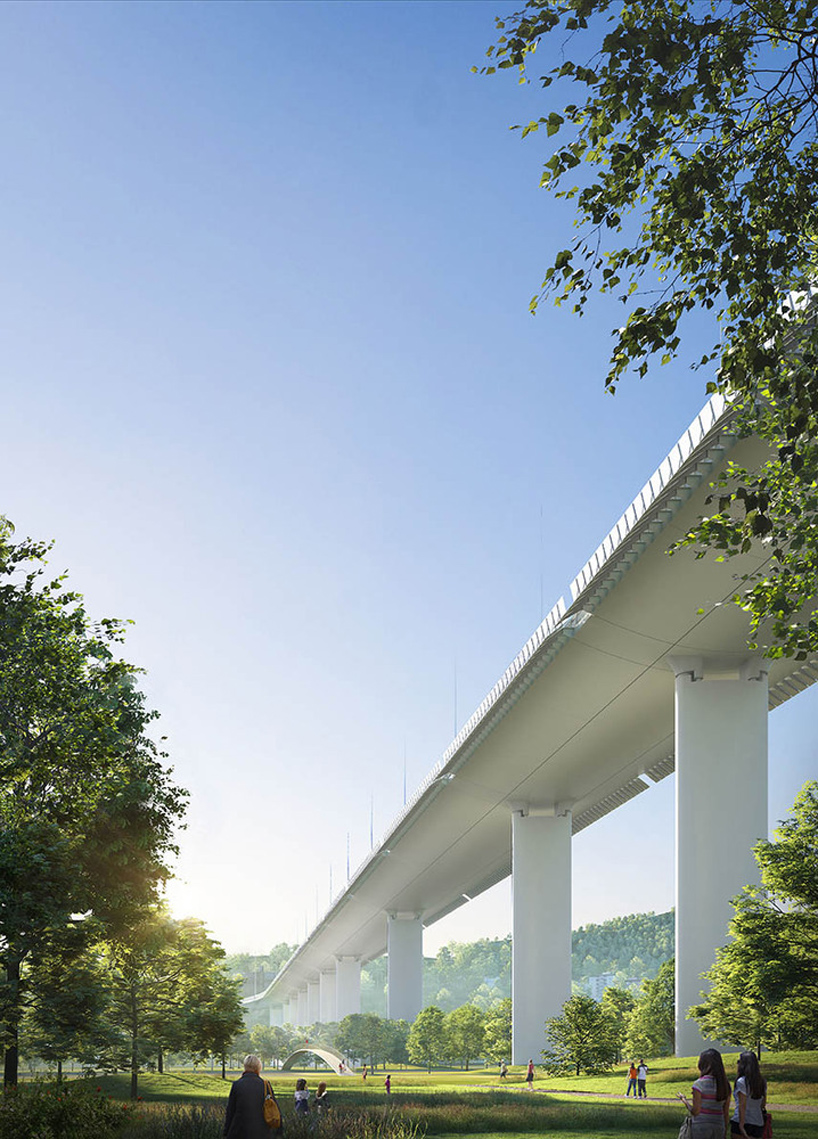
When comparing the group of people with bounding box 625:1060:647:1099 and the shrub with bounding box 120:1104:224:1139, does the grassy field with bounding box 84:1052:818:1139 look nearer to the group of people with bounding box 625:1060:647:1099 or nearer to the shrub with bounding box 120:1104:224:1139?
the group of people with bounding box 625:1060:647:1099

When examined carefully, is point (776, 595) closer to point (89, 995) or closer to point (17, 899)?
point (17, 899)

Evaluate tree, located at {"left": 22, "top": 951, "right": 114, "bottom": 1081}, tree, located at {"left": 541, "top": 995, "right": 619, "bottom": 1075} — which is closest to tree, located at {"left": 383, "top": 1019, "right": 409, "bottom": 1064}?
tree, located at {"left": 541, "top": 995, "right": 619, "bottom": 1075}

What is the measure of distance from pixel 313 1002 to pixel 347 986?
174 ft

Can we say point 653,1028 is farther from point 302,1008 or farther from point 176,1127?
point 302,1008

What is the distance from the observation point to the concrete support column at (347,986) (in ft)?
380

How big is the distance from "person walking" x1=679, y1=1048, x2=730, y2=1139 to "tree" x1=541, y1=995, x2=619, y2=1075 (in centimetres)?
3733

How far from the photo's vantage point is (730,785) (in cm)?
3269

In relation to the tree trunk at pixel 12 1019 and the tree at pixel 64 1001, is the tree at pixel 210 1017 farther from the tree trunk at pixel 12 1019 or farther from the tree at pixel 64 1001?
the tree trunk at pixel 12 1019

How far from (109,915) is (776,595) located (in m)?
25.1

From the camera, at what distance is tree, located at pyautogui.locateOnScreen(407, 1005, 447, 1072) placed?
8031 centimetres

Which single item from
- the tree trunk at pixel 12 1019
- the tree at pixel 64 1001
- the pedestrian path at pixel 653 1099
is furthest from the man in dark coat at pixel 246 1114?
the tree at pixel 64 1001

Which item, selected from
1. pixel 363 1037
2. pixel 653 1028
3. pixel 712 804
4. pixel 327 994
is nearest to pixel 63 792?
pixel 712 804

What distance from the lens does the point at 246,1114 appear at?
438 inches

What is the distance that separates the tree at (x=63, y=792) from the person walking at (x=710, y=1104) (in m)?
12.6
